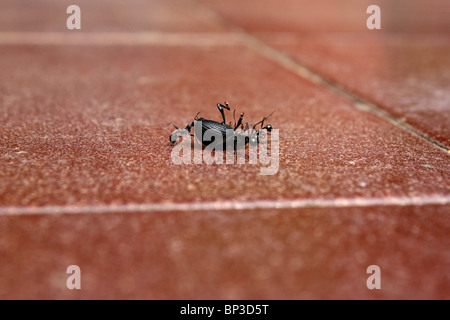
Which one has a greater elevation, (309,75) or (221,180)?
(309,75)

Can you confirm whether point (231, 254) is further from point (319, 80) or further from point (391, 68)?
point (391, 68)

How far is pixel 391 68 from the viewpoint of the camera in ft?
7.31

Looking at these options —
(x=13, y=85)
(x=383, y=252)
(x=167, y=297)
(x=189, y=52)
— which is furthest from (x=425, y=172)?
(x=189, y=52)

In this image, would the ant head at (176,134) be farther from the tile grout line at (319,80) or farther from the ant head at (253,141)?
the tile grout line at (319,80)

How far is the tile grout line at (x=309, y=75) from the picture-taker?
1461 millimetres

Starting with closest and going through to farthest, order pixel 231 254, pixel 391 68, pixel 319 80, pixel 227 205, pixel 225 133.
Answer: pixel 231 254 → pixel 227 205 → pixel 225 133 → pixel 319 80 → pixel 391 68

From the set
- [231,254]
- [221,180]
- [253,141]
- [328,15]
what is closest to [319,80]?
[253,141]

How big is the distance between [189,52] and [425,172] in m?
1.59

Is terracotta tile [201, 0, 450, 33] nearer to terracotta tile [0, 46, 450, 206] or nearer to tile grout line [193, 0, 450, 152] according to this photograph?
tile grout line [193, 0, 450, 152]

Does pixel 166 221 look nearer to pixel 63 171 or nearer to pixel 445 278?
pixel 63 171

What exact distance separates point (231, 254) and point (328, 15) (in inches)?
131

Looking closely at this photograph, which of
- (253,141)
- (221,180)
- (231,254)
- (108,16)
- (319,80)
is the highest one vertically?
(108,16)
